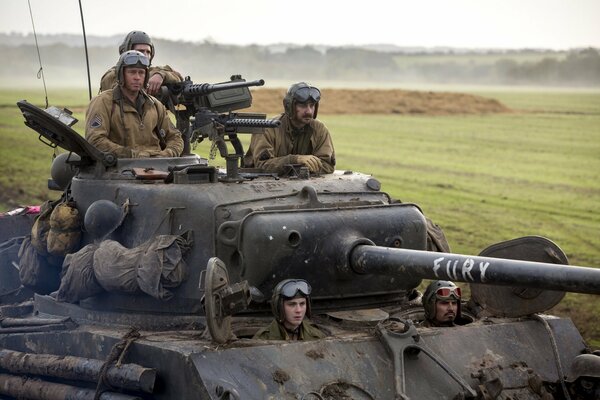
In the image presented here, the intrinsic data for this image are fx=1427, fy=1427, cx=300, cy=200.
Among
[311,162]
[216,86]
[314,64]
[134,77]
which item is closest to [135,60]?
[134,77]

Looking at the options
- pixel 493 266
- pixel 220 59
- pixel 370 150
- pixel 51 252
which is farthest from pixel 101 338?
pixel 220 59

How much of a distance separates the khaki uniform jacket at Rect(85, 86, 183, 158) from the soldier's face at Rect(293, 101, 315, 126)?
1289mm

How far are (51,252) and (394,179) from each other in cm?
1842

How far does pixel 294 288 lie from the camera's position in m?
12.1

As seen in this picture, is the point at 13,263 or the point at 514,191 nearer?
the point at 13,263

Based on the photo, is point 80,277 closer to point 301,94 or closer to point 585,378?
point 301,94

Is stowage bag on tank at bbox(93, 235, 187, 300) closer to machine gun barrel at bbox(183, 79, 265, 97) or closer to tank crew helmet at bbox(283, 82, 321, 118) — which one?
tank crew helmet at bbox(283, 82, 321, 118)

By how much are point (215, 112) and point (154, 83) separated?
1108mm

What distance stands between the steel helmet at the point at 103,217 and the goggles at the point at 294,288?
2.02 meters

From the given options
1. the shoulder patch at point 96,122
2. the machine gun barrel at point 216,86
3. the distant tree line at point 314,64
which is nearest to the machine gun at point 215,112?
the machine gun barrel at point 216,86

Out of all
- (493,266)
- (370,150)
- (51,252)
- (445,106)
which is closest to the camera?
(493,266)

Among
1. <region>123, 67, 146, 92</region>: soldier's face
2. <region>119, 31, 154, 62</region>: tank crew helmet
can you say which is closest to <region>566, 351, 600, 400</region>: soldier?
<region>123, 67, 146, 92</region>: soldier's face

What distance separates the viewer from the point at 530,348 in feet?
43.0

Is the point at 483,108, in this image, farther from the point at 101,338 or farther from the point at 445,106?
the point at 101,338
